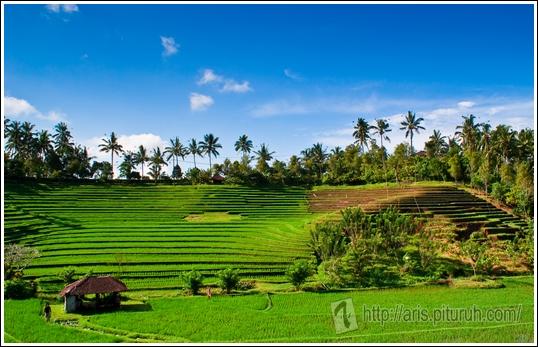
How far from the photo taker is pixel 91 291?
896 inches

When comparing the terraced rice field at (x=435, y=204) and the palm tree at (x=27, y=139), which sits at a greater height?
the palm tree at (x=27, y=139)

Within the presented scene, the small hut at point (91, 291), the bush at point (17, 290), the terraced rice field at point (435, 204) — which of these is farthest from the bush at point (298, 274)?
the terraced rice field at point (435, 204)

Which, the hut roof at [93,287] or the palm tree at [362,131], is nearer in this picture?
the hut roof at [93,287]

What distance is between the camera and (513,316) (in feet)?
71.1

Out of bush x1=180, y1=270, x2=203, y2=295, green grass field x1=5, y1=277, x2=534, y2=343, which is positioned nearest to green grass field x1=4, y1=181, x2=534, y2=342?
green grass field x1=5, y1=277, x2=534, y2=343

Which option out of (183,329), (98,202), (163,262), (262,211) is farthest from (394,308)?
(98,202)

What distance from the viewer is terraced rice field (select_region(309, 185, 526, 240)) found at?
41.4m

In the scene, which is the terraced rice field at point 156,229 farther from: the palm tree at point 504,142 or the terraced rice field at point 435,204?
the palm tree at point 504,142

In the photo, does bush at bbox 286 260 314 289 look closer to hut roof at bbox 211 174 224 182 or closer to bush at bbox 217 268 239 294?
bush at bbox 217 268 239 294

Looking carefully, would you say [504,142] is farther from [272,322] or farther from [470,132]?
[272,322]

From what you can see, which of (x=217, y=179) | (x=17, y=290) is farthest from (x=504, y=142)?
(x=17, y=290)

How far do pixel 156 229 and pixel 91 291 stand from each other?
18.4m

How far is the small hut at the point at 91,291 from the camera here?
22.5 meters

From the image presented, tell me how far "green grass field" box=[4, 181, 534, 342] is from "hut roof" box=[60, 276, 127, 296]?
3.73ft
